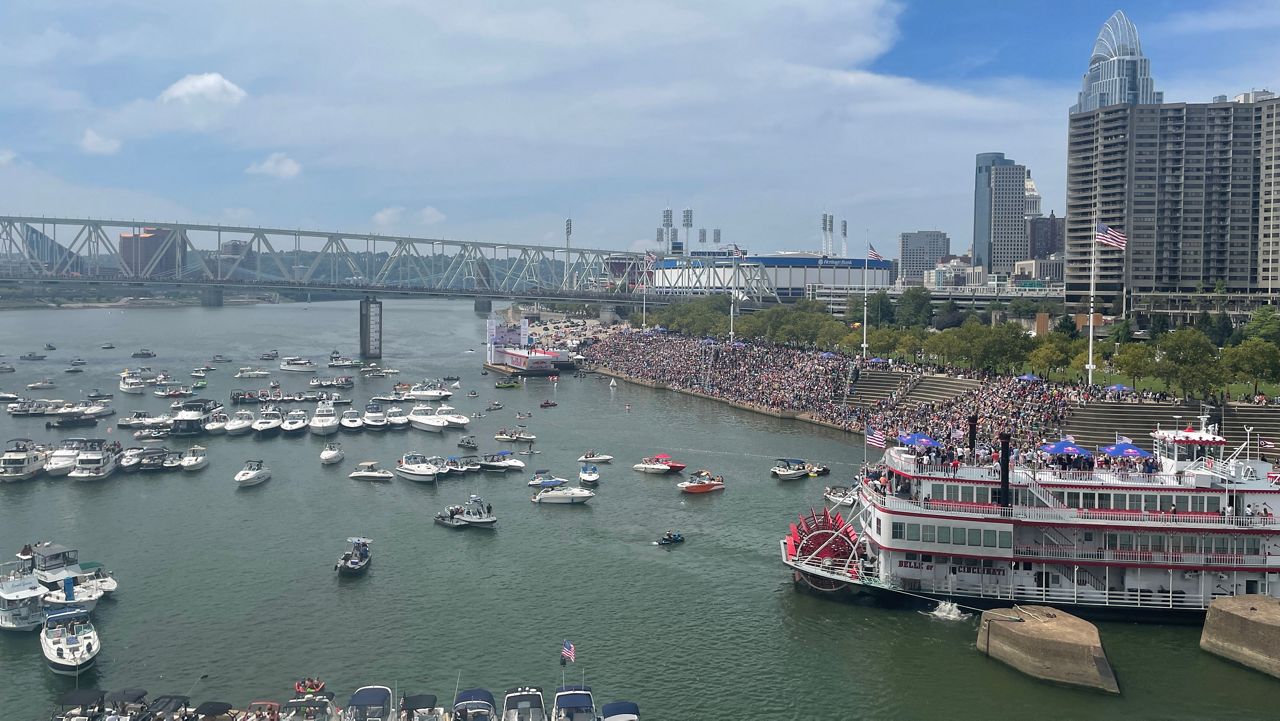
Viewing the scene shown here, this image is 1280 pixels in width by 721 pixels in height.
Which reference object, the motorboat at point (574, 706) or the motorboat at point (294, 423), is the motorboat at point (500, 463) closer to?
the motorboat at point (294, 423)

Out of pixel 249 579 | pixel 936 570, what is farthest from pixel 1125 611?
pixel 249 579

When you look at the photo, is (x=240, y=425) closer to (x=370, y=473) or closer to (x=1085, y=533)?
(x=370, y=473)

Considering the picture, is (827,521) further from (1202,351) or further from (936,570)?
(1202,351)

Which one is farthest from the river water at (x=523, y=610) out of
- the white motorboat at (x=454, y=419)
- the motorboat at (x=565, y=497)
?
the white motorboat at (x=454, y=419)

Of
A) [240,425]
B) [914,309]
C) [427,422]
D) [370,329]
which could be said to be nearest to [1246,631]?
[427,422]

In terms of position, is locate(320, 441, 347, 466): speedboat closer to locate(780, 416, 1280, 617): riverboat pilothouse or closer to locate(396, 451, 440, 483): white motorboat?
locate(396, 451, 440, 483): white motorboat
